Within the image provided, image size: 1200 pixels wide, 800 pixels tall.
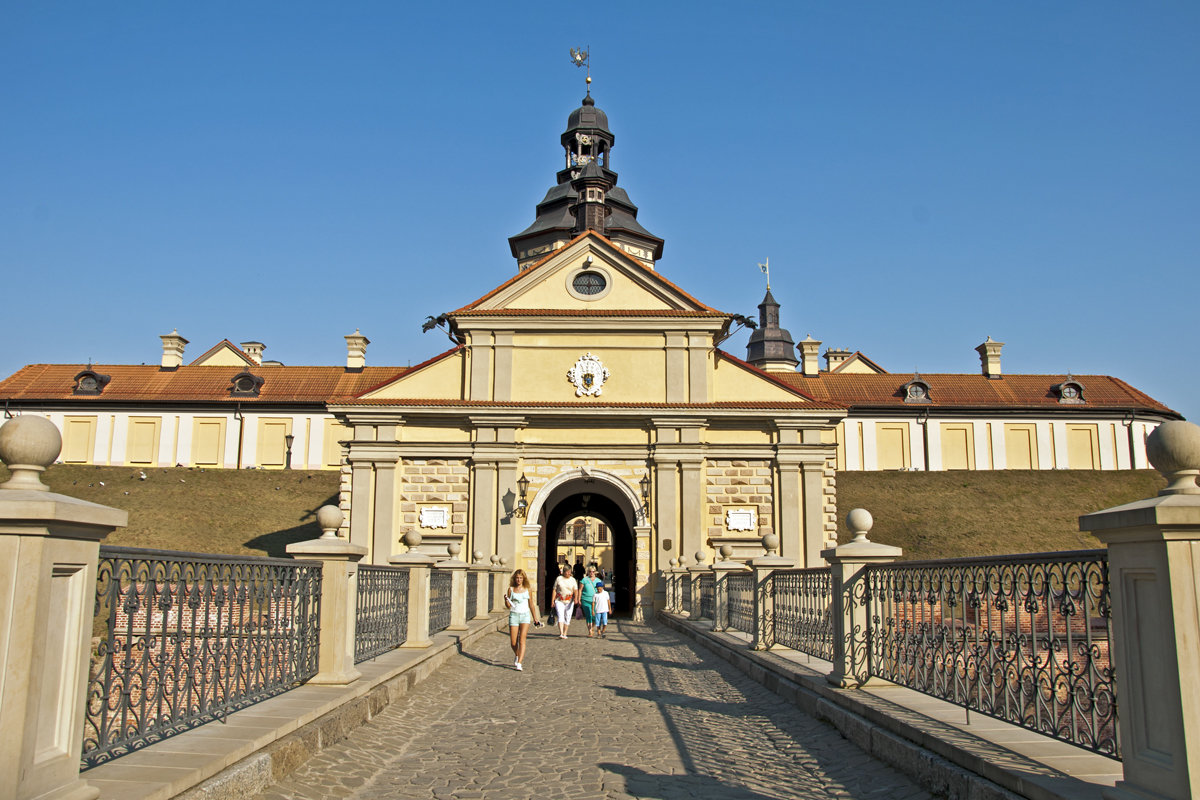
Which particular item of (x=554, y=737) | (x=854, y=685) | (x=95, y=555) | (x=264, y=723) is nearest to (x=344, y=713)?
(x=264, y=723)

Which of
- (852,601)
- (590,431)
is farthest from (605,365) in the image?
(852,601)

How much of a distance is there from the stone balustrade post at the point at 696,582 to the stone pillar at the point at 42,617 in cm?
1608

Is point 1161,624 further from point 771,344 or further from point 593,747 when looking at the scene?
point 771,344

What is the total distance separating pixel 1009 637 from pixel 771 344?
57.6m

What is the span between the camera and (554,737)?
7.72 m

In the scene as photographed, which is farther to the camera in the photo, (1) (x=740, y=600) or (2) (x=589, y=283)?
(2) (x=589, y=283)

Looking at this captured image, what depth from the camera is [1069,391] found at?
51.7 metres

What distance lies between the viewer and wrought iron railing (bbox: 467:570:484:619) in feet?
58.7

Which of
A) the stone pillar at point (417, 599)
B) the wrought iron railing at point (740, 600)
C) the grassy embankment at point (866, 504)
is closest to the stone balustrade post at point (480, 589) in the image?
the wrought iron railing at point (740, 600)

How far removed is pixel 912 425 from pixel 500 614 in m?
35.6

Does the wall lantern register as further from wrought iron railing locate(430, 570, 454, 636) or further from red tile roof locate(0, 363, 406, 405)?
red tile roof locate(0, 363, 406, 405)

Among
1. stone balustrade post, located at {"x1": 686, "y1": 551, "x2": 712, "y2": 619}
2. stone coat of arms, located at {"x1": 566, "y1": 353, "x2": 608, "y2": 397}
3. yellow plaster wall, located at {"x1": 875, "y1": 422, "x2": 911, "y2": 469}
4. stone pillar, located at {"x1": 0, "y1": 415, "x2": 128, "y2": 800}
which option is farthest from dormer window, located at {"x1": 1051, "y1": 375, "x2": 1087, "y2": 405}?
stone pillar, located at {"x1": 0, "y1": 415, "x2": 128, "y2": 800}

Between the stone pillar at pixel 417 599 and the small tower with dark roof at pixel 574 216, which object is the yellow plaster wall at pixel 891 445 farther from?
the stone pillar at pixel 417 599

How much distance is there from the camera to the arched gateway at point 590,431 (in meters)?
24.4
